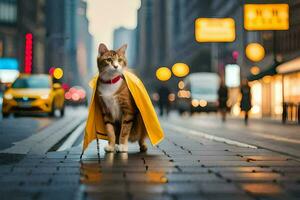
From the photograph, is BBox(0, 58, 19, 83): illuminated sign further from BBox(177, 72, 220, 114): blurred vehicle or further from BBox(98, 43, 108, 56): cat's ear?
BBox(98, 43, 108, 56): cat's ear

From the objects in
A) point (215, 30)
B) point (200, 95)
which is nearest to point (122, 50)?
point (200, 95)

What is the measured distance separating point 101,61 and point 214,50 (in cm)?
7900

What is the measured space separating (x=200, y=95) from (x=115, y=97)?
33.3 metres

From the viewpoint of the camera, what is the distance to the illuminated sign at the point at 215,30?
1972 inches

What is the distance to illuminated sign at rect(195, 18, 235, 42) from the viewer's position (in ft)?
164

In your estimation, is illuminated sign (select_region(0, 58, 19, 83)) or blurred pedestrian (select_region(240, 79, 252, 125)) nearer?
blurred pedestrian (select_region(240, 79, 252, 125))

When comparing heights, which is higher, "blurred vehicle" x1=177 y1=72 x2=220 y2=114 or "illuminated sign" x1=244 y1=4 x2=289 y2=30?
"illuminated sign" x1=244 y1=4 x2=289 y2=30

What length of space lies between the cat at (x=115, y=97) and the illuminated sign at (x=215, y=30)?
40967 mm

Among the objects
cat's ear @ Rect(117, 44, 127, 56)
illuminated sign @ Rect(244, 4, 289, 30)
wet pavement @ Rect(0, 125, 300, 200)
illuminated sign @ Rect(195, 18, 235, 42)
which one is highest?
illuminated sign @ Rect(195, 18, 235, 42)

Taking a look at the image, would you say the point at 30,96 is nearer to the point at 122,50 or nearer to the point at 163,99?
the point at 163,99

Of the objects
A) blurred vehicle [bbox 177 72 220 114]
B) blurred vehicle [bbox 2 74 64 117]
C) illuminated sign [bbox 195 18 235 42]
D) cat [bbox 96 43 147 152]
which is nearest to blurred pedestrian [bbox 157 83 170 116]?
blurred vehicle [bbox 177 72 220 114]

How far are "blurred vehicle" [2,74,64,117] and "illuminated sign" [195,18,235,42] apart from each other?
897 inches

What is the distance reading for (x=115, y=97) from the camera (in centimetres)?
948

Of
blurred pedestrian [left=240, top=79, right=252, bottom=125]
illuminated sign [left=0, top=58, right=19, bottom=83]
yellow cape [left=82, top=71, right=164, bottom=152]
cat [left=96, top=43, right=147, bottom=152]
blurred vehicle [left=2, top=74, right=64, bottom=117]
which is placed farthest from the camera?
illuminated sign [left=0, top=58, right=19, bottom=83]
